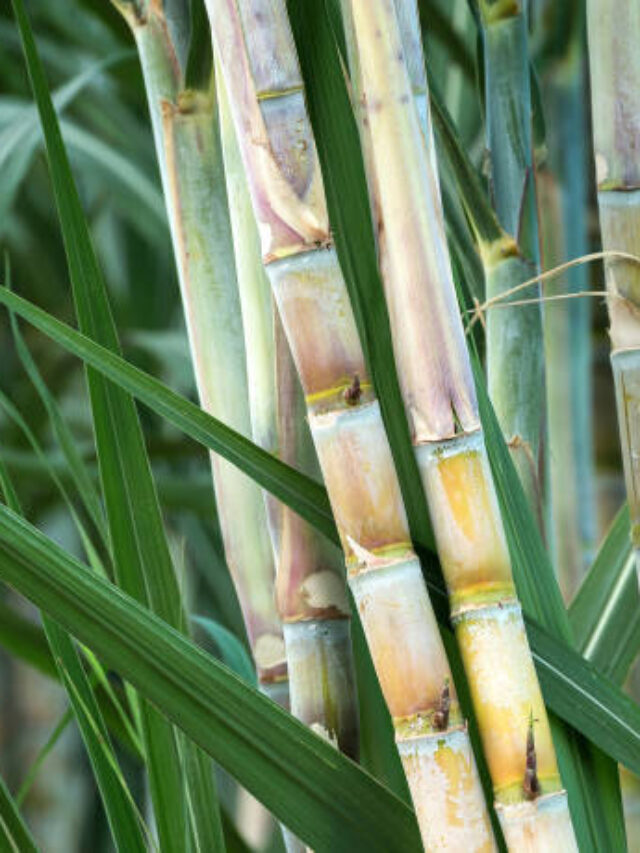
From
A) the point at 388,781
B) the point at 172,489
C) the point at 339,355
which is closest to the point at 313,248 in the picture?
the point at 339,355

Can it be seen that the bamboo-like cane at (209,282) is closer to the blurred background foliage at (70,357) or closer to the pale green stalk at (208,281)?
the pale green stalk at (208,281)

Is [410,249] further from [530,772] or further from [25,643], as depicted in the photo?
[25,643]

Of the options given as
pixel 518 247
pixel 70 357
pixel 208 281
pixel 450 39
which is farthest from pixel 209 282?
pixel 70 357

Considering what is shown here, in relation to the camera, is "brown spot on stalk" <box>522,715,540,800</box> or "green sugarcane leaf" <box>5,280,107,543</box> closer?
"brown spot on stalk" <box>522,715,540,800</box>

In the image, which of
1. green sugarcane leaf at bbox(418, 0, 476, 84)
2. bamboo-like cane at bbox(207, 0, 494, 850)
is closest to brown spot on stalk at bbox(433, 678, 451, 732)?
bamboo-like cane at bbox(207, 0, 494, 850)

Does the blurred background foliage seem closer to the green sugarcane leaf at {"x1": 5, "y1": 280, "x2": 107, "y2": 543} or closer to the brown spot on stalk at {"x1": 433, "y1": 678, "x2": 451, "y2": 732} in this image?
the green sugarcane leaf at {"x1": 5, "y1": 280, "x2": 107, "y2": 543}
